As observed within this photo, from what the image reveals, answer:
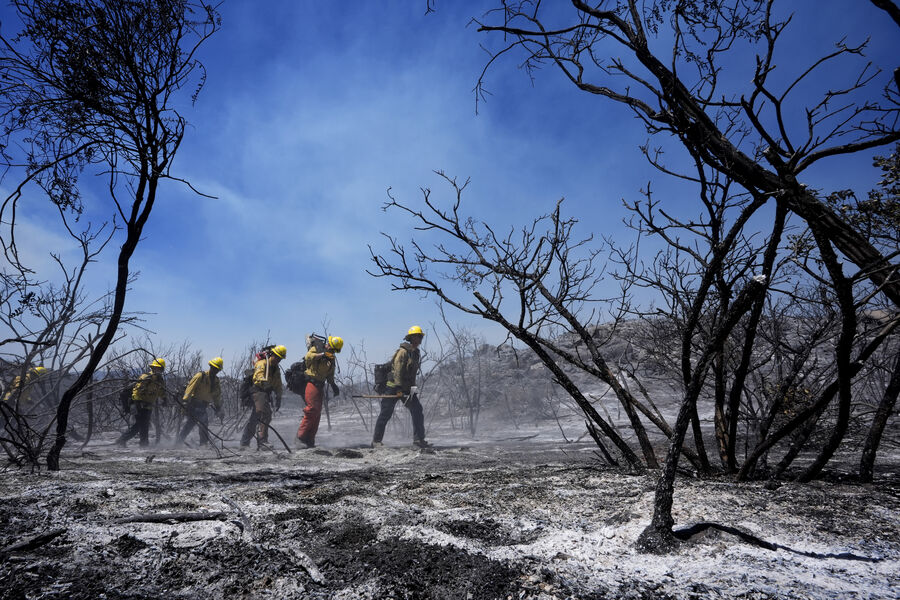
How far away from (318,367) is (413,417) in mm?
1958

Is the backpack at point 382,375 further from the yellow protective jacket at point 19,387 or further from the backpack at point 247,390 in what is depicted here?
the yellow protective jacket at point 19,387

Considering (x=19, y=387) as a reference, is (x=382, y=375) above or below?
above

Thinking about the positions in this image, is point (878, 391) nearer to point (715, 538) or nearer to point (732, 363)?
point (732, 363)

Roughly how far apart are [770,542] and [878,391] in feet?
35.6

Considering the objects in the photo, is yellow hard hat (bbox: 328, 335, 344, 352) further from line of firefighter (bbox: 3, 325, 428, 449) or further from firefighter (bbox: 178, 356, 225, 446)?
firefighter (bbox: 178, 356, 225, 446)

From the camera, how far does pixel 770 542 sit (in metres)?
1.75

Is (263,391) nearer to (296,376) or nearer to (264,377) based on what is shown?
(264,377)

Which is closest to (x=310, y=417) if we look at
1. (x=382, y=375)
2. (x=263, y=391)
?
(x=263, y=391)

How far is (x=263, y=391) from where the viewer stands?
7.79 meters

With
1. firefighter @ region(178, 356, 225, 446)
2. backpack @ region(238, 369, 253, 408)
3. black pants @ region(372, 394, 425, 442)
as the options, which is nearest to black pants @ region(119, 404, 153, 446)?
firefighter @ region(178, 356, 225, 446)

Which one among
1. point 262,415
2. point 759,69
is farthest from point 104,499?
point 262,415

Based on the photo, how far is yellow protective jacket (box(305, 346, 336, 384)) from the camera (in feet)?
25.4

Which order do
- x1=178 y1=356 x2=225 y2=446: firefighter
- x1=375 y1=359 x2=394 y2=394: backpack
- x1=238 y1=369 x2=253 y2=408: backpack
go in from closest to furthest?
1. x1=238 y1=369 x2=253 y2=408: backpack
2. x1=375 y1=359 x2=394 y2=394: backpack
3. x1=178 y1=356 x2=225 y2=446: firefighter

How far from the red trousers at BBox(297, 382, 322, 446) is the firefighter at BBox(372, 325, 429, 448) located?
1.05 m
